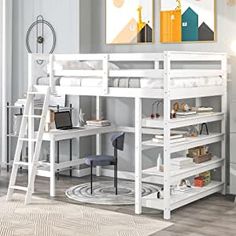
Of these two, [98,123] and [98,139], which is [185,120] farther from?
[98,139]

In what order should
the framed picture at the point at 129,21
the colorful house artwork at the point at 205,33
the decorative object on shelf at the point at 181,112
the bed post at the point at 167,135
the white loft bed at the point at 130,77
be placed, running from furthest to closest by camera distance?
the framed picture at the point at 129,21
the colorful house artwork at the point at 205,33
the decorative object on shelf at the point at 181,112
the white loft bed at the point at 130,77
the bed post at the point at 167,135

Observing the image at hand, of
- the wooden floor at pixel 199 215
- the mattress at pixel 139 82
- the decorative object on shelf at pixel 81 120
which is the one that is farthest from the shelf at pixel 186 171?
the decorative object on shelf at pixel 81 120

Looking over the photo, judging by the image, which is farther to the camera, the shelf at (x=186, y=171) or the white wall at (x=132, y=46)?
the white wall at (x=132, y=46)

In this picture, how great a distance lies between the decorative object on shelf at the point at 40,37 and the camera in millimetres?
6855

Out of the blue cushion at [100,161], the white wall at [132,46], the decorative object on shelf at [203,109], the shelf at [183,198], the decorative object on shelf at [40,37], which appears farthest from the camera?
the decorative object on shelf at [40,37]

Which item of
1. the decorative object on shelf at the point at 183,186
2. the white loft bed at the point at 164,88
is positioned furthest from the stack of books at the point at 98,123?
the decorative object on shelf at the point at 183,186

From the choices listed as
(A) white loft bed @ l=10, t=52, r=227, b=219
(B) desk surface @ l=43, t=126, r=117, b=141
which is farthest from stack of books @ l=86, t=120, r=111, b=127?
(A) white loft bed @ l=10, t=52, r=227, b=219

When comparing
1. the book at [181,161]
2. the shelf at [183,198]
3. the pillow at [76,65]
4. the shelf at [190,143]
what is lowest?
the shelf at [183,198]

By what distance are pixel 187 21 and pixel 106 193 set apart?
2.13 m

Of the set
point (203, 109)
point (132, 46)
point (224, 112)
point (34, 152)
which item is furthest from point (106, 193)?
point (132, 46)

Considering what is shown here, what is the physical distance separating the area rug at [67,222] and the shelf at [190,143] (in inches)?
26.3

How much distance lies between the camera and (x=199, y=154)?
533cm

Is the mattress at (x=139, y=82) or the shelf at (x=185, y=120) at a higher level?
the mattress at (x=139, y=82)

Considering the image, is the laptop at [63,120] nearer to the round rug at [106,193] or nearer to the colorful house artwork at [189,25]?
the round rug at [106,193]
